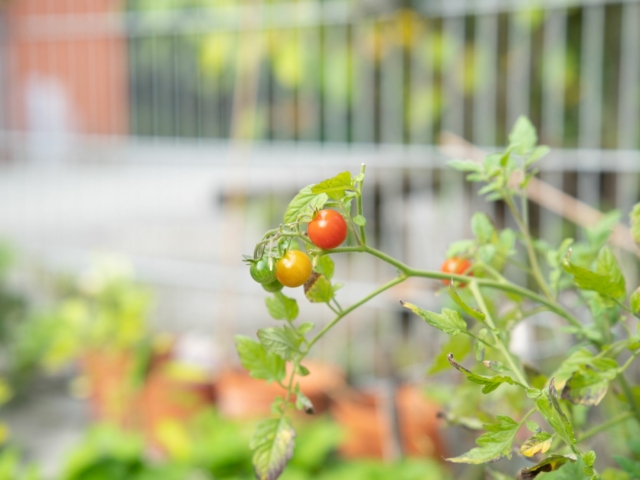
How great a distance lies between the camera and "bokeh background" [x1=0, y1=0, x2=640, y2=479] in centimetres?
224

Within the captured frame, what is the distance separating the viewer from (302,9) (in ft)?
8.46

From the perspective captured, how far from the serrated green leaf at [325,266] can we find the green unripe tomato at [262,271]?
0.03 m

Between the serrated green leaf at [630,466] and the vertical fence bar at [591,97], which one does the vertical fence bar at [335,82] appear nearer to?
the vertical fence bar at [591,97]

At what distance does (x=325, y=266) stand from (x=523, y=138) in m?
0.16

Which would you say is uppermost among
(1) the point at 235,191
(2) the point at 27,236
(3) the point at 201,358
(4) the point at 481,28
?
(4) the point at 481,28

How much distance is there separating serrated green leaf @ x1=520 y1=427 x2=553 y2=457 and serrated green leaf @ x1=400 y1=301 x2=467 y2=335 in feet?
0.17

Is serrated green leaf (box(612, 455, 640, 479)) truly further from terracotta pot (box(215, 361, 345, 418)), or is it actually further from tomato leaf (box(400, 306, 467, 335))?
terracotta pot (box(215, 361, 345, 418))

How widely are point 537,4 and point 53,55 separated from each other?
2.13 m

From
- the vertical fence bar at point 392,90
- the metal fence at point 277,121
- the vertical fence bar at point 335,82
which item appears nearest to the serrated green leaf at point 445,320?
the metal fence at point 277,121

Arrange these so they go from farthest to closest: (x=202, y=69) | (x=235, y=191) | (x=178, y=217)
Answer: (x=178, y=217) → (x=202, y=69) → (x=235, y=191)

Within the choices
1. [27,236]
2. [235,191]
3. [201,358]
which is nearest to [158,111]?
[235,191]

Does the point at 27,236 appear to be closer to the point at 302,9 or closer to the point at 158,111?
the point at 158,111

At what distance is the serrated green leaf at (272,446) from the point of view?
0.36m

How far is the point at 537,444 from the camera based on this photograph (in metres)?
0.32
